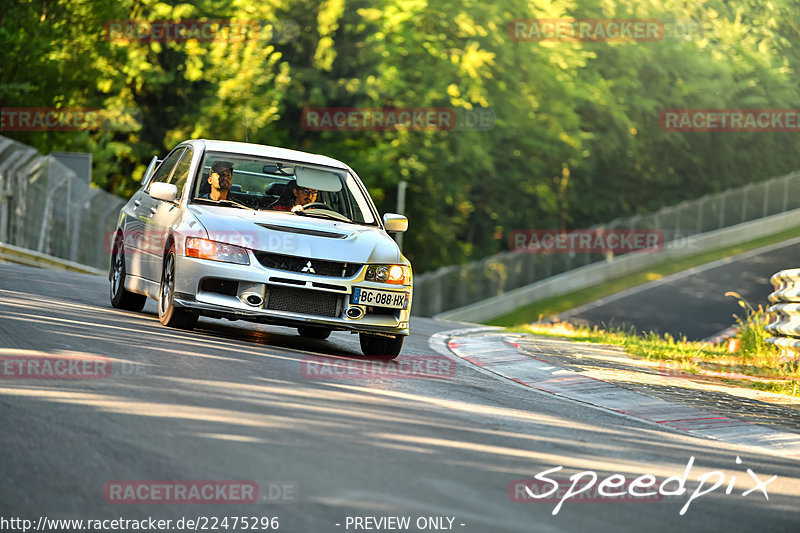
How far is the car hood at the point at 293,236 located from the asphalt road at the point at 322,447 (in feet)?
2.99

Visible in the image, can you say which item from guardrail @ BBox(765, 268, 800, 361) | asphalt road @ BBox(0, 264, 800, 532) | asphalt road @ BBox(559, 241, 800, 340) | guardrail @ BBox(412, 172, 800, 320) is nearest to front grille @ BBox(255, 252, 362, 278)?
asphalt road @ BBox(0, 264, 800, 532)

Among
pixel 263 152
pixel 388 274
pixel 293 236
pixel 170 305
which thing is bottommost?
pixel 170 305

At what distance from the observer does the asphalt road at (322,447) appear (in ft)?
19.0

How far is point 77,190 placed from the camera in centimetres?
2831

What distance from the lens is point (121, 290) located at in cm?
1331

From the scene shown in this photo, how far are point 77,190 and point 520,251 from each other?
22.8 meters

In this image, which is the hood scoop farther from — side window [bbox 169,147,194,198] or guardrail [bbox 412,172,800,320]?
guardrail [bbox 412,172,800,320]

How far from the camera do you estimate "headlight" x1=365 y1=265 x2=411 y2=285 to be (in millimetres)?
10930

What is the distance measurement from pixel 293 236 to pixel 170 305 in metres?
1.32

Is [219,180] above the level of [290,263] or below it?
above

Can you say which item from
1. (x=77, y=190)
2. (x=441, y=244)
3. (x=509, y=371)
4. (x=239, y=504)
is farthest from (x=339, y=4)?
(x=239, y=504)

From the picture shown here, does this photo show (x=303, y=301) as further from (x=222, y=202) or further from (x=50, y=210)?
(x=50, y=210)

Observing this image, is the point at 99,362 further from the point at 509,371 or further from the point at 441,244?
the point at 441,244

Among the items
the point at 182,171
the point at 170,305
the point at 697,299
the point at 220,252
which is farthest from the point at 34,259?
the point at 697,299
